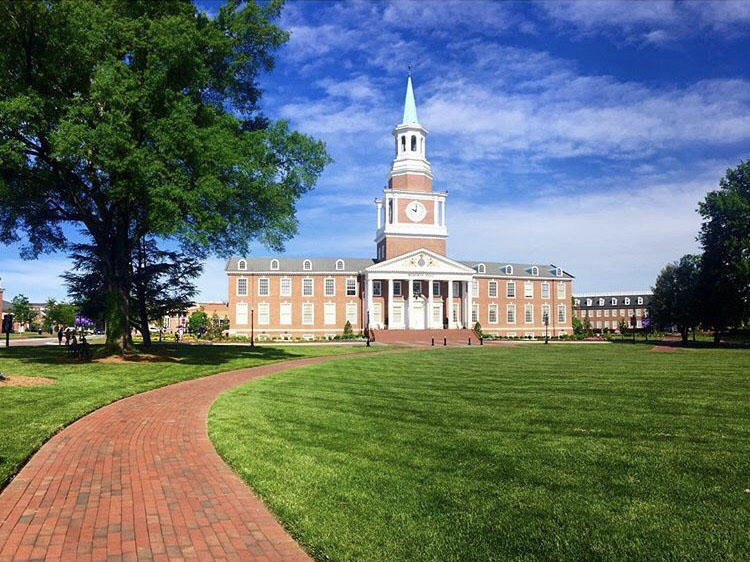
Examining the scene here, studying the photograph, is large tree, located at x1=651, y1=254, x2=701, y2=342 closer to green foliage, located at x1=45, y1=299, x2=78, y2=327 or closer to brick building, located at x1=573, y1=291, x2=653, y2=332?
brick building, located at x1=573, y1=291, x2=653, y2=332

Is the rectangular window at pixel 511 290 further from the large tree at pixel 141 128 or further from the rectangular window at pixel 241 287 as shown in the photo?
the large tree at pixel 141 128

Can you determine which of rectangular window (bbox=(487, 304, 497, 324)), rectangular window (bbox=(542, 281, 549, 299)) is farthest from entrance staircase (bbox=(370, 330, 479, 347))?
rectangular window (bbox=(542, 281, 549, 299))

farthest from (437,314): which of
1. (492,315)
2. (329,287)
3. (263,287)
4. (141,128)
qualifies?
(141,128)

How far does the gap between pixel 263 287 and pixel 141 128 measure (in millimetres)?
46478

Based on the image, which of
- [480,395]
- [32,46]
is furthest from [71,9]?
[480,395]

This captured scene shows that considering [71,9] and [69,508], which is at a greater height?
[71,9]

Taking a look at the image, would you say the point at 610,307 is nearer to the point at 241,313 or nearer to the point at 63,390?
the point at 241,313

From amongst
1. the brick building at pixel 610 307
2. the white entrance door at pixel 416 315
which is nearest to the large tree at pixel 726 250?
the white entrance door at pixel 416 315

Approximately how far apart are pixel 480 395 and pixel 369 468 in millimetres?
7095

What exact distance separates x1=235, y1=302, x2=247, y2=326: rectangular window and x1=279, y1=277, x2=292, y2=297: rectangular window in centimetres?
448

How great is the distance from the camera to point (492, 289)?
73750mm

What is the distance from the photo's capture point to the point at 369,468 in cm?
732

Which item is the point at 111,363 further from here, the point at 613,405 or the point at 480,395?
the point at 613,405

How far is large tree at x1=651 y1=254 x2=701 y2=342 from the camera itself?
2084 inches
